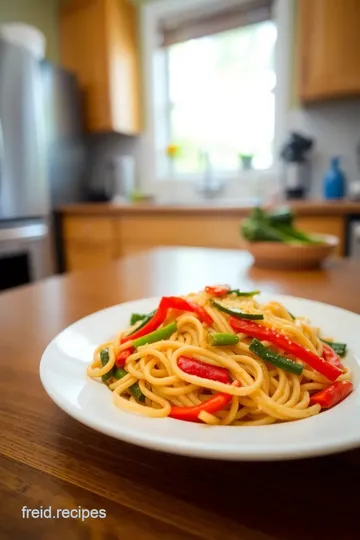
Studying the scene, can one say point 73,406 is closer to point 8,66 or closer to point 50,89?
point 8,66

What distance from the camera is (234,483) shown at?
34cm

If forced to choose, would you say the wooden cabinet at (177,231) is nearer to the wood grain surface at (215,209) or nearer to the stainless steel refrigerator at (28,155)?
the wood grain surface at (215,209)

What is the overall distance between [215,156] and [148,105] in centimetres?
73

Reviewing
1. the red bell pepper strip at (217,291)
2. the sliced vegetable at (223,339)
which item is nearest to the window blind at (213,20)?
the red bell pepper strip at (217,291)

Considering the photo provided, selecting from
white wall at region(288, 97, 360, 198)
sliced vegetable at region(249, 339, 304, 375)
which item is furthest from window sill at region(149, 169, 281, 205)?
sliced vegetable at region(249, 339, 304, 375)

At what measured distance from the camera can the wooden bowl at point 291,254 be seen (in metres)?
1.15

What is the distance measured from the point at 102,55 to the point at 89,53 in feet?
0.52

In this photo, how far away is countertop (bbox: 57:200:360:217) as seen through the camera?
2.12 m

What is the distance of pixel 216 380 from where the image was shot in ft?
1.36

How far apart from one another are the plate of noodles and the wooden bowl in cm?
59

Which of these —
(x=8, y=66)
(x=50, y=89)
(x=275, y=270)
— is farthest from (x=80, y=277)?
(x=50, y=89)

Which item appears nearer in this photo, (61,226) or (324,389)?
(324,389)

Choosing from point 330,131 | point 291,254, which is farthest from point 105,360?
point 330,131

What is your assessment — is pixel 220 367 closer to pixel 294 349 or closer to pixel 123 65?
pixel 294 349
